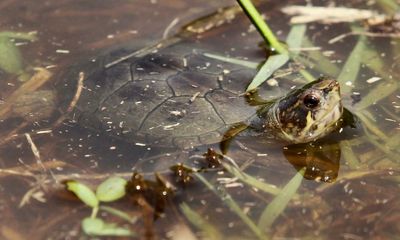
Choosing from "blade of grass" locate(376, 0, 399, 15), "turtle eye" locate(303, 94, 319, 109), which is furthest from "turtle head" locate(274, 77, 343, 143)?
"blade of grass" locate(376, 0, 399, 15)

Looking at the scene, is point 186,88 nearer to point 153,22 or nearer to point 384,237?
point 153,22

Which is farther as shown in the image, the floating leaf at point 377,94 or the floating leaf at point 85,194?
the floating leaf at point 377,94

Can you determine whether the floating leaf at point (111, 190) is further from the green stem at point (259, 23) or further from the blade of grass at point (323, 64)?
the blade of grass at point (323, 64)

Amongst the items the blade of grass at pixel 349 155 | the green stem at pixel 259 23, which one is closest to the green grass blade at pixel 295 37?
the green stem at pixel 259 23

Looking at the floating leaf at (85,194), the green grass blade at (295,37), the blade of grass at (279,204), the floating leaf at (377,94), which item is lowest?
the floating leaf at (377,94)

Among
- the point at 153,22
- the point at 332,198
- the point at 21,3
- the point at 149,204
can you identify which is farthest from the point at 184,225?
the point at 21,3
